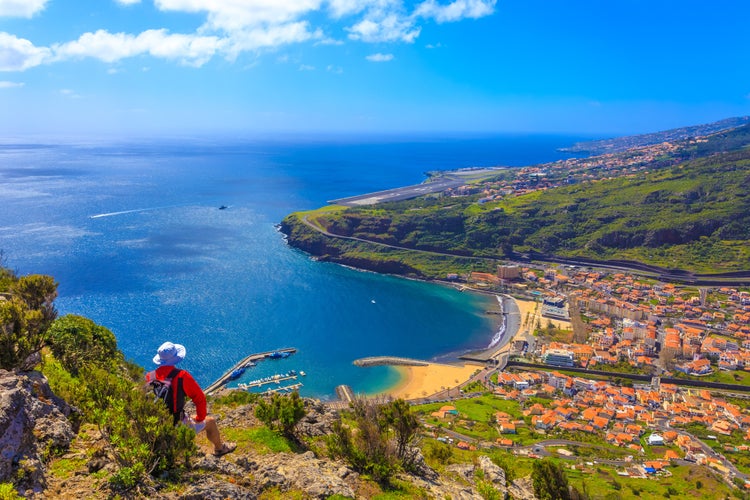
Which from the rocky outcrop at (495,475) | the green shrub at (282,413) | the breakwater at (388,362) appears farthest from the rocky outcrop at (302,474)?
the breakwater at (388,362)

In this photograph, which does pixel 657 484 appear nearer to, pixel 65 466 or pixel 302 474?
pixel 302 474

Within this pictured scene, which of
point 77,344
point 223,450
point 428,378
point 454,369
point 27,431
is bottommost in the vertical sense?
point 428,378

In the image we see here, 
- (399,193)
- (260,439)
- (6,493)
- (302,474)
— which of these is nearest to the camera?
(6,493)

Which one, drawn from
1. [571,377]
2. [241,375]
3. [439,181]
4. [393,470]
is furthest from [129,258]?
[439,181]

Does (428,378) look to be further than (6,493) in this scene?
Yes

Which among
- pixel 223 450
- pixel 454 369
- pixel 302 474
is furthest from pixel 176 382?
pixel 454 369

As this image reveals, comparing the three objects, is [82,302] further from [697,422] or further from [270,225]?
[697,422]
